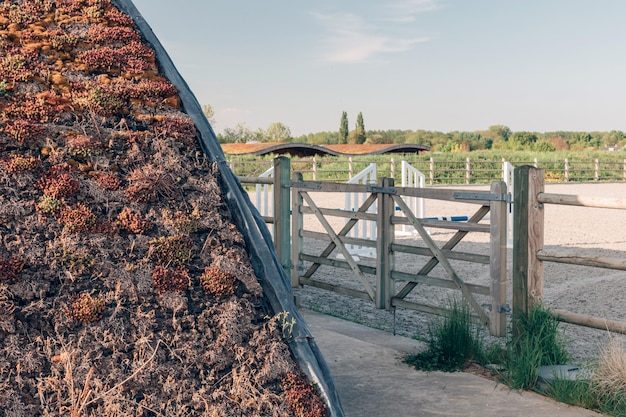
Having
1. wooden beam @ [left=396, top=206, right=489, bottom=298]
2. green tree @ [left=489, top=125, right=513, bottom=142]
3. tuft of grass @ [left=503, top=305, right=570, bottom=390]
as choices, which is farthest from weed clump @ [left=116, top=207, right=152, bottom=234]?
green tree @ [left=489, top=125, right=513, bottom=142]

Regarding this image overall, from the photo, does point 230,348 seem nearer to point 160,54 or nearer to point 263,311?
point 263,311

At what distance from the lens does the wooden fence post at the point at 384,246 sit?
7.79m

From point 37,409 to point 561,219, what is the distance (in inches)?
632

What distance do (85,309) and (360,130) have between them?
7824 cm

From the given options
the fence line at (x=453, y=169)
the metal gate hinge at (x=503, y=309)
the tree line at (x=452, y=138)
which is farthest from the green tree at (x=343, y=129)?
the metal gate hinge at (x=503, y=309)

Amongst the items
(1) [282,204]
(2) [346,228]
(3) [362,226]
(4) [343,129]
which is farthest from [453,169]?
(4) [343,129]

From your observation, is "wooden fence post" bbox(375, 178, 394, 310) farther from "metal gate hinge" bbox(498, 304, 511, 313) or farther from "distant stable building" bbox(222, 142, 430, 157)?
"distant stable building" bbox(222, 142, 430, 157)

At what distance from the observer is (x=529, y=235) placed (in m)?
5.70

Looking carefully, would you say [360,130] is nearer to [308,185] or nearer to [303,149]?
[303,149]

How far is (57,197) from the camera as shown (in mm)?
4625

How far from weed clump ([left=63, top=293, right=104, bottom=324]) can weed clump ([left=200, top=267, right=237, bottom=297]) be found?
24.3 inches

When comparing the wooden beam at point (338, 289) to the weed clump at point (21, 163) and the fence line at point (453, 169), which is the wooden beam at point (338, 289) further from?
the fence line at point (453, 169)

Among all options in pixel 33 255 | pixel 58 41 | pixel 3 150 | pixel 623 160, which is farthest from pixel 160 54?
pixel 623 160

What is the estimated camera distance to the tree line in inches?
2761
